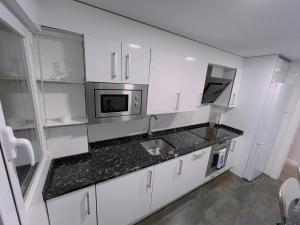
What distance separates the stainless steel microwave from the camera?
114 cm

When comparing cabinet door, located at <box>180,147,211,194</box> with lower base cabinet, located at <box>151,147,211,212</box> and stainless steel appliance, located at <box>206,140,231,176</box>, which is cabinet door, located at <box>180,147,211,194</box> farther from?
stainless steel appliance, located at <box>206,140,231,176</box>

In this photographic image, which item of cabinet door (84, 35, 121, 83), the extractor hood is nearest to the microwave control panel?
cabinet door (84, 35, 121, 83)

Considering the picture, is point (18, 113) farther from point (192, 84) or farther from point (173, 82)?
point (192, 84)

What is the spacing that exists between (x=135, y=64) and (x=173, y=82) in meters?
0.50

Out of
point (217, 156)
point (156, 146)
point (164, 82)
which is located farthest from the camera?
point (217, 156)

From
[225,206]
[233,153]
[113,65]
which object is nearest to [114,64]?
[113,65]

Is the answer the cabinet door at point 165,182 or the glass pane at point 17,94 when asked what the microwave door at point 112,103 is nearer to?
the glass pane at point 17,94

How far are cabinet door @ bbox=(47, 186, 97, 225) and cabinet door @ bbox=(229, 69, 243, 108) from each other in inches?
95.4

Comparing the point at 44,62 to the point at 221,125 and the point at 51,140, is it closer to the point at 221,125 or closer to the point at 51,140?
the point at 51,140

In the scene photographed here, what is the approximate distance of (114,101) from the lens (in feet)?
4.10

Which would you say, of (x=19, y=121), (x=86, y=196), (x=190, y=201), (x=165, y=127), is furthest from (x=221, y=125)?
(x=19, y=121)

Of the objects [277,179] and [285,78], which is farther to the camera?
[277,179]

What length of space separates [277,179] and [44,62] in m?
3.93

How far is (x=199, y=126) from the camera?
8.38ft
